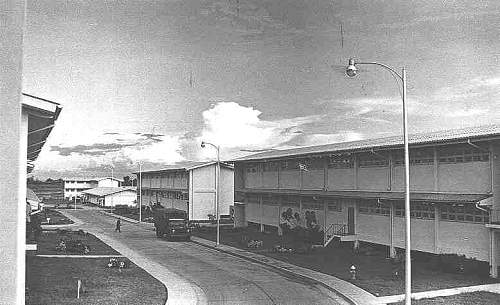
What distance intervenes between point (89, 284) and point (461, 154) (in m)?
15.5

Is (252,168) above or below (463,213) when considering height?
above

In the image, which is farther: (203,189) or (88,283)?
(203,189)

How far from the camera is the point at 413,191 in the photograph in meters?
24.9

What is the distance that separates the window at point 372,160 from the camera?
27.2 metres

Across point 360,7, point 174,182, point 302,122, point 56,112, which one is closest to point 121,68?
point 56,112

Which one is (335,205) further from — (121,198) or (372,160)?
(121,198)

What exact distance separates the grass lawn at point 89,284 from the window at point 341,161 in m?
13.1

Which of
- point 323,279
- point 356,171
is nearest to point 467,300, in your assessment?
point 323,279

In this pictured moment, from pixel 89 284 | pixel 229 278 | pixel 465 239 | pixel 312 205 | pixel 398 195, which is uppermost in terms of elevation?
pixel 398 195

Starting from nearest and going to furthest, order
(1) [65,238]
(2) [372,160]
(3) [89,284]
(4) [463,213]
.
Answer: (3) [89,284], (4) [463,213], (2) [372,160], (1) [65,238]

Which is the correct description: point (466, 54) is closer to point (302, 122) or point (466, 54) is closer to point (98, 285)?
point (302, 122)

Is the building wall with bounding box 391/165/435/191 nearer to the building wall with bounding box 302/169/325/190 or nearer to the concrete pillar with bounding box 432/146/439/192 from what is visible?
the concrete pillar with bounding box 432/146/439/192

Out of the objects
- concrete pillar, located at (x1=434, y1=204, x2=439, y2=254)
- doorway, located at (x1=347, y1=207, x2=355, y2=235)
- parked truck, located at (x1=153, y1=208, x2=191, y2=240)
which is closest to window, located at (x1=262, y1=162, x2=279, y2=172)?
parked truck, located at (x1=153, y1=208, x2=191, y2=240)

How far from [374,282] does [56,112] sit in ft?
45.5
